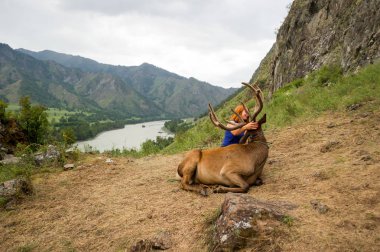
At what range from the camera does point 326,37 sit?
26.8 meters

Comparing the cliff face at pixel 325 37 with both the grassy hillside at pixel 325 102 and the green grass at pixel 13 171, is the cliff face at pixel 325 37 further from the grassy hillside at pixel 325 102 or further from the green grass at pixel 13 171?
the green grass at pixel 13 171

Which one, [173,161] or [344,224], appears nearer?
[344,224]

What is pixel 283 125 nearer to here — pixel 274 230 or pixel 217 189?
pixel 217 189

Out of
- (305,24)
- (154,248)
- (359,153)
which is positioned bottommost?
(154,248)

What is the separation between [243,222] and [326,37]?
24.7 metres

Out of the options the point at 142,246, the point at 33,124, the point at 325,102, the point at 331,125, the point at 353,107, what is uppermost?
the point at 325,102

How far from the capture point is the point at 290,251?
4820mm

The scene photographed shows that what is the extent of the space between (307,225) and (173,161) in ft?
26.0

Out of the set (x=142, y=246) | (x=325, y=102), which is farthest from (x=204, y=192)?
(x=325, y=102)

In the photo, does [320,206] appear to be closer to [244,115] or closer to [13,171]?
[244,115]

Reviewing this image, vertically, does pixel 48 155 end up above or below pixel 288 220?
above

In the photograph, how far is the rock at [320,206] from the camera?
573 centimetres

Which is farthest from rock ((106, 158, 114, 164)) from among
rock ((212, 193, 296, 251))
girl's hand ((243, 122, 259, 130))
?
rock ((212, 193, 296, 251))

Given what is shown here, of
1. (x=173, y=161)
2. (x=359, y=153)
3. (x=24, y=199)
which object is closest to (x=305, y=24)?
(x=173, y=161)
